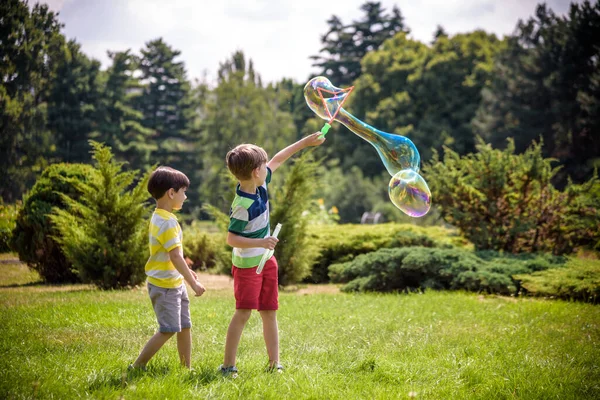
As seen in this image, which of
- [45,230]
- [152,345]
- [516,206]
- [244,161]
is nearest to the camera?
[152,345]

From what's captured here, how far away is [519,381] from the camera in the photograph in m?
4.07

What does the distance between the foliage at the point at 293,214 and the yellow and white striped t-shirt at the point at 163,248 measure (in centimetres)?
585

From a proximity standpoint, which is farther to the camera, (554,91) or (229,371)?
(554,91)

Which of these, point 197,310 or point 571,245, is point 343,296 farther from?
point 571,245

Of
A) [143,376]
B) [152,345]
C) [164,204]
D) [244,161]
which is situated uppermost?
[244,161]

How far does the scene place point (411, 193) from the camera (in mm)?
5449

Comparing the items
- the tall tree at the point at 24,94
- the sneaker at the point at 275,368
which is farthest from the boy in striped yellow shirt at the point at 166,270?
the tall tree at the point at 24,94

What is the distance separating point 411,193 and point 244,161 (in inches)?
83.5

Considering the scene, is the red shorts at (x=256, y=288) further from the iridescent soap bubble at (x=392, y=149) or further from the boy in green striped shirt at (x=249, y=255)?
the iridescent soap bubble at (x=392, y=149)

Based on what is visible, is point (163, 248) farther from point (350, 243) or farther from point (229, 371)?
point (350, 243)

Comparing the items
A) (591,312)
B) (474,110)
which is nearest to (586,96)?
(474,110)

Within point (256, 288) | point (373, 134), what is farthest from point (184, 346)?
point (373, 134)

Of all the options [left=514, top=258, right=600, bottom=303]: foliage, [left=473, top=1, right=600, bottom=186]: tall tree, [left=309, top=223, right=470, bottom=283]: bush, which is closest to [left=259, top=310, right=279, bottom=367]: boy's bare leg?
[left=514, top=258, right=600, bottom=303]: foliage

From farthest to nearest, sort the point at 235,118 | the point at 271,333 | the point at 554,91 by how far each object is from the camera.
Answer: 1. the point at 235,118
2. the point at 554,91
3. the point at 271,333
